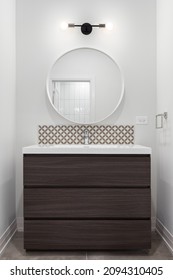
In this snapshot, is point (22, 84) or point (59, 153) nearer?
point (59, 153)

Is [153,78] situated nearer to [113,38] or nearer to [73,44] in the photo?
[113,38]

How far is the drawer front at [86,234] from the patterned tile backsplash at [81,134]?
875 millimetres

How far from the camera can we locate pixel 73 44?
120 inches

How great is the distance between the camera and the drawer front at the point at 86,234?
242 centimetres

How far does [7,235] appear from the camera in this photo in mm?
2729

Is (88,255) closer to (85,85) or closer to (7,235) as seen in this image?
(7,235)

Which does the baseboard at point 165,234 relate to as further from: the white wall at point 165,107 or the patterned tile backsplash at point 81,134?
the patterned tile backsplash at point 81,134

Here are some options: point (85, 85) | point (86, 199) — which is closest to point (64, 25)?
point (85, 85)

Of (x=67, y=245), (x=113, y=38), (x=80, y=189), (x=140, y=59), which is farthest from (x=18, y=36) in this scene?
(x=67, y=245)

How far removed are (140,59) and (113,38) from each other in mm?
332

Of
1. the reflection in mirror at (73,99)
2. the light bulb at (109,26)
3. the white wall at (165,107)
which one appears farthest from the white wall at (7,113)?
the white wall at (165,107)

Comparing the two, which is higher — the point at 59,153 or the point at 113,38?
the point at 113,38

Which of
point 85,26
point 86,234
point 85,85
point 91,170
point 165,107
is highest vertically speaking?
point 85,26

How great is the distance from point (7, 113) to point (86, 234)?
4.04 feet
